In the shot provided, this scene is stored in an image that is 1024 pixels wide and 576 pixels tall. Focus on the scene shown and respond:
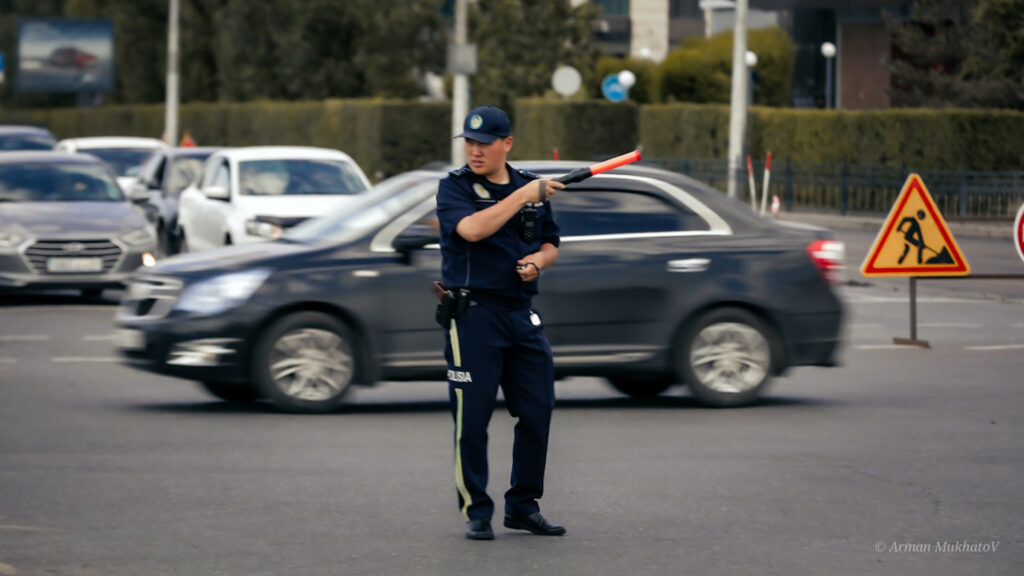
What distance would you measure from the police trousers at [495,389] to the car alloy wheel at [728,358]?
14.3ft

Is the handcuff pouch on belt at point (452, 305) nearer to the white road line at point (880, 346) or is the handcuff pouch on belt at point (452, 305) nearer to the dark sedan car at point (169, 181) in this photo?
the white road line at point (880, 346)

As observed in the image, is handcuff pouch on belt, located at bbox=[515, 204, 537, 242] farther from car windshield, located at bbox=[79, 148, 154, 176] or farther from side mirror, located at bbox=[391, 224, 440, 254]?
car windshield, located at bbox=[79, 148, 154, 176]

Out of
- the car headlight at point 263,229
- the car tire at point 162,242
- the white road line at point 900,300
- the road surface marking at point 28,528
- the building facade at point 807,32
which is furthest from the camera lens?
the building facade at point 807,32

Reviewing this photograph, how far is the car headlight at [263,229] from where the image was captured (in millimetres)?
18391

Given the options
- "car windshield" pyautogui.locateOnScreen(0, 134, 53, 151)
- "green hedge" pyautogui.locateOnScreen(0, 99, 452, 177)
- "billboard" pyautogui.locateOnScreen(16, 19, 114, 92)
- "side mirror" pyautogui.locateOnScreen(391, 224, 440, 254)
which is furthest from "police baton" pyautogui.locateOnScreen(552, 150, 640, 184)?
"billboard" pyautogui.locateOnScreen(16, 19, 114, 92)

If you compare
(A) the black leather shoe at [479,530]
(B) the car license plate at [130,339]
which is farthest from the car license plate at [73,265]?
(A) the black leather shoe at [479,530]

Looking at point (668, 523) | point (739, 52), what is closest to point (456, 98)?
point (739, 52)

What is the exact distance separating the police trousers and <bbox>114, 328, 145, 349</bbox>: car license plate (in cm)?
446

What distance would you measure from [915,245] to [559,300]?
5.74m

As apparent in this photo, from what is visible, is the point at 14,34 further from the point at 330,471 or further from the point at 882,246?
the point at 330,471

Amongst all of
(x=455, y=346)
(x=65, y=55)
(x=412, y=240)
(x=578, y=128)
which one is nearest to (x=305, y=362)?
(x=412, y=240)

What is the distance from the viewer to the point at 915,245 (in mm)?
15914

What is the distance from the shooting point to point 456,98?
105 ft

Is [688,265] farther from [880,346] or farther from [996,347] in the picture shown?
[996,347]
